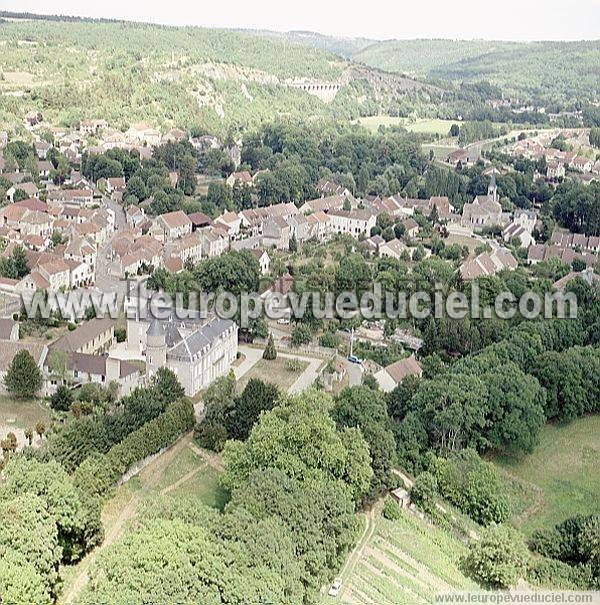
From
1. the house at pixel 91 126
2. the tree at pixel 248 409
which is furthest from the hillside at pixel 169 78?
the tree at pixel 248 409

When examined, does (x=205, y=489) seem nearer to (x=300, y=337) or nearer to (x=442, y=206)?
(x=300, y=337)

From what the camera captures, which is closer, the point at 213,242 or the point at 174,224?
the point at 213,242

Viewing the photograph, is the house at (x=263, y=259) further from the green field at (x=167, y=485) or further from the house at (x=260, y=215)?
the green field at (x=167, y=485)

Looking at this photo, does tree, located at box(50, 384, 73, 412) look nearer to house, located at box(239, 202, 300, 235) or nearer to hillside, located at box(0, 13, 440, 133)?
house, located at box(239, 202, 300, 235)

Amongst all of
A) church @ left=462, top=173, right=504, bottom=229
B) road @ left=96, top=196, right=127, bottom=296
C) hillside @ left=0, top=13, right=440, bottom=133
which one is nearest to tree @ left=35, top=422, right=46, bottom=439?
road @ left=96, top=196, right=127, bottom=296

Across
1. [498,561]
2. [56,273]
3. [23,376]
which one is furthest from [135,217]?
[498,561]

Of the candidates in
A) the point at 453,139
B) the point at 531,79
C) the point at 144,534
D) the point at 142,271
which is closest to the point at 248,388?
the point at 144,534
